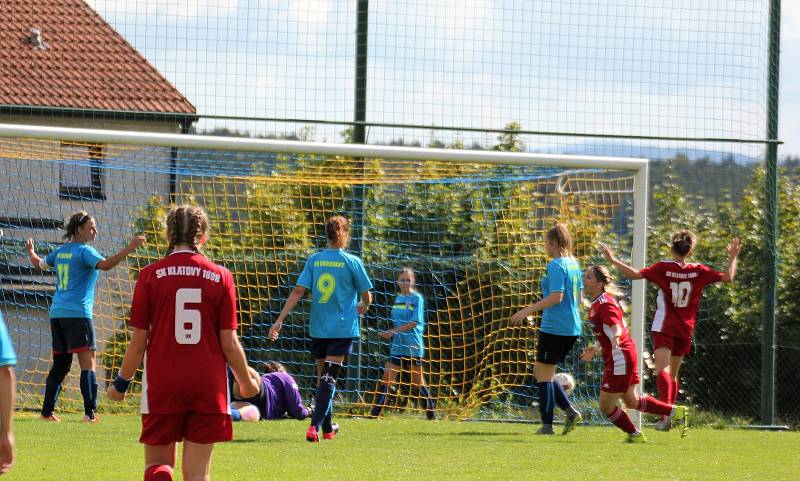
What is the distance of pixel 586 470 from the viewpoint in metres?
6.87

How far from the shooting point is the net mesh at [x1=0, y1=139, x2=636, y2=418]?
36.2ft

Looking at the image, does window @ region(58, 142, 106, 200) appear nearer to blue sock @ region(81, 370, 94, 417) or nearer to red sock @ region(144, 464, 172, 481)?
blue sock @ region(81, 370, 94, 417)

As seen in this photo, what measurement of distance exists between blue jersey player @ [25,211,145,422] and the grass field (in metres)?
0.36

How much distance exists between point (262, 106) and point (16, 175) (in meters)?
2.71

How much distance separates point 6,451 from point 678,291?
6.32m

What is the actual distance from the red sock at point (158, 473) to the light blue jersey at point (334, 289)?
3720mm

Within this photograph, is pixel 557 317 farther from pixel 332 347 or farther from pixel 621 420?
pixel 332 347

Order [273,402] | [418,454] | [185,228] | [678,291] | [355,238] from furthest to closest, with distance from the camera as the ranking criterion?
1. [355,238]
2. [273,402]
3. [678,291]
4. [418,454]
5. [185,228]

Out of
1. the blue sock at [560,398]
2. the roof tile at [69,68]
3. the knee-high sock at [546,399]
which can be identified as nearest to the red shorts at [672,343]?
the blue sock at [560,398]

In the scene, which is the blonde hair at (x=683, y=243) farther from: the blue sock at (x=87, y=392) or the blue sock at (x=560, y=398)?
the blue sock at (x=87, y=392)

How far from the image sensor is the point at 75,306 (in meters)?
9.30

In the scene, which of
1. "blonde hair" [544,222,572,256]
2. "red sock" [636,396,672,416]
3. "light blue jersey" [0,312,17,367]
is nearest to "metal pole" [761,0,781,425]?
"red sock" [636,396,672,416]

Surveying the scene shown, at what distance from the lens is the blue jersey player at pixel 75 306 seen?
9211mm

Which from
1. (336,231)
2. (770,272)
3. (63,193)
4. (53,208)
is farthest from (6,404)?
(770,272)
